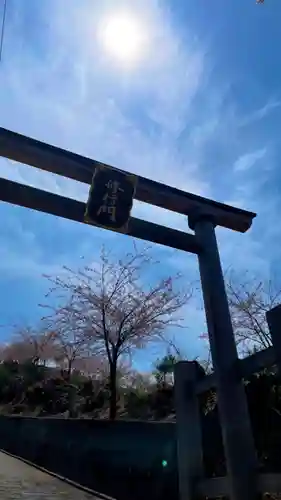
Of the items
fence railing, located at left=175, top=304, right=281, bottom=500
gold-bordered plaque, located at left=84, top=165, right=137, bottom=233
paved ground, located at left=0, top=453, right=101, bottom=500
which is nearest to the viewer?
fence railing, located at left=175, top=304, right=281, bottom=500

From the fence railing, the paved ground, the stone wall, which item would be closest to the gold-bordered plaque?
the fence railing

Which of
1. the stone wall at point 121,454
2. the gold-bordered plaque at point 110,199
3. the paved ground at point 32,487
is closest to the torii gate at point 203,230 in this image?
the gold-bordered plaque at point 110,199

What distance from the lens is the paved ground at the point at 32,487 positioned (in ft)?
23.4

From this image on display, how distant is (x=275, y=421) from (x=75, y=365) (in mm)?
21847

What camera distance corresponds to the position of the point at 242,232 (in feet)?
12.7

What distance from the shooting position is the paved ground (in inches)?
281

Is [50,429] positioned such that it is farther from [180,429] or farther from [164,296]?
[180,429]

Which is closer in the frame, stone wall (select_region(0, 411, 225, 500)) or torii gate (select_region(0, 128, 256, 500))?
torii gate (select_region(0, 128, 256, 500))

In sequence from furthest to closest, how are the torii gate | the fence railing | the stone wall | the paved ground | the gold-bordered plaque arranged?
1. the paved ground
2. the stone wall
3. the gold-bordered plaque
4. the torii gate
5. the fence railing

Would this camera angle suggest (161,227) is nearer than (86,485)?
Yes

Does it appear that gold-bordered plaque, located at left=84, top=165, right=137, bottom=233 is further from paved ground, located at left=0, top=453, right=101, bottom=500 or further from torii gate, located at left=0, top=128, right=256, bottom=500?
paved ground, located at left=0, top=453, right=101, bottom=500

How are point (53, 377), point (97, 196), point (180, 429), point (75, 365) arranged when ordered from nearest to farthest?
point (180, 429)
point (97, 196)
point (53, 377)
point (75, 365)

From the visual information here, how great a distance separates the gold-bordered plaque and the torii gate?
2.3 inches

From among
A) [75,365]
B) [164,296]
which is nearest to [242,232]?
[164,296]
